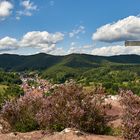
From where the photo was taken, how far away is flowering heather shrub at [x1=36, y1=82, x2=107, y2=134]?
14.5 metres

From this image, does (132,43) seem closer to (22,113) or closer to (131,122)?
(131,122)

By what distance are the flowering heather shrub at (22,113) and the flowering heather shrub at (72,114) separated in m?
0.83

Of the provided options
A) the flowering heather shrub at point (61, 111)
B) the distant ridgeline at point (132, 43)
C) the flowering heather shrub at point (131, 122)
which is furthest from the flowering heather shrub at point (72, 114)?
the distant ridgeline at point (132, 43)

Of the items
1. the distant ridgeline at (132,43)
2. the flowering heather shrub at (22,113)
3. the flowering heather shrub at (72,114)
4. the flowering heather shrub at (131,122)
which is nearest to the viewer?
the distant ridgeline at (132,43)

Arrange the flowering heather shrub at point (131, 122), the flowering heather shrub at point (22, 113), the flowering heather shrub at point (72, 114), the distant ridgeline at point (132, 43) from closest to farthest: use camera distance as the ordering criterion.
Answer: the distant ridgeline at point (132, 43) → the flowering heather shrub at point (131, 122) → the flowering heather shrub at point (72, 114) → the flowering heather shrub at point (22, 113)

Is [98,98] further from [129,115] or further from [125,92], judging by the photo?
[129,115]

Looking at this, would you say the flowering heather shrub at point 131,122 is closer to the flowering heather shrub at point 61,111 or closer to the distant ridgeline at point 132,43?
the flowering heather shrub at point 61,111

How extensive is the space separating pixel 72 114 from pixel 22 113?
313 cm

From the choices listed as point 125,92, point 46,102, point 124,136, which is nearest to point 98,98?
point 125,92

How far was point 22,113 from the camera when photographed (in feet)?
53.8

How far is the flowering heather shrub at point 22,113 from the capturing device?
16183 mm

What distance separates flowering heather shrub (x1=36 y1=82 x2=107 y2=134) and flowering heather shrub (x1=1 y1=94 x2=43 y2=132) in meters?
0.83

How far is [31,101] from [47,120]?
7.18 feet

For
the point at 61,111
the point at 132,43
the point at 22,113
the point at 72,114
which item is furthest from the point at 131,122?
the point at 22,113
